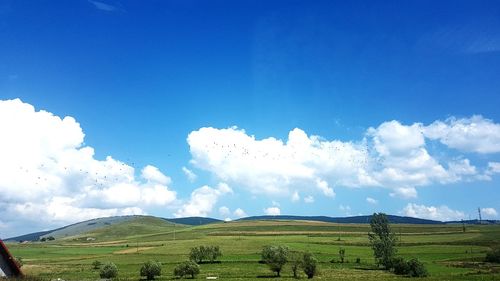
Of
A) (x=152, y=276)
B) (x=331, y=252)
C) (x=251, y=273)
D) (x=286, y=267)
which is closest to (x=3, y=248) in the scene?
(x=152, y=276)

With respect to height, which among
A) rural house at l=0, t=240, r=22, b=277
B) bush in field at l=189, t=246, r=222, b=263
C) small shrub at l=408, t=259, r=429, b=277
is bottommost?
small shrub at l=408, t=259, r=429, b=277

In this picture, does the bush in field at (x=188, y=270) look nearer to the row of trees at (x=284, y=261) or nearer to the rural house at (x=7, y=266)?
the row of trees at (x=284, y=261)

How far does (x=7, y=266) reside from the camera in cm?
2797

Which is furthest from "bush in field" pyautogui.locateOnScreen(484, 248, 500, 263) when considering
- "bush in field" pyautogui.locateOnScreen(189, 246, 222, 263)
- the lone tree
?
"bush in field" pyautogui.locateOnScreen(189, 246, 222, 263)

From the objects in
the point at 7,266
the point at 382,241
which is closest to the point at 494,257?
the point at 382,241

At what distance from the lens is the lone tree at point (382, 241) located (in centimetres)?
11521

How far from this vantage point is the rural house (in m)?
26.9

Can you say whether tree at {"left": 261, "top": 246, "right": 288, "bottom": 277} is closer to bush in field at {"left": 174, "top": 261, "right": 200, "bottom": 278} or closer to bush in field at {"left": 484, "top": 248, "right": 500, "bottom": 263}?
bush in field at {"left": 174, "top": 261, "right": 200, "bottom": 278}

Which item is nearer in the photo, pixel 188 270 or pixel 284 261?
pixel 188 270

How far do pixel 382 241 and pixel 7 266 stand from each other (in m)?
104

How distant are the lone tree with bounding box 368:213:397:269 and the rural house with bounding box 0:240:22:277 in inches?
3686

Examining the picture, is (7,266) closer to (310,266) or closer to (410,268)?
(310,266)

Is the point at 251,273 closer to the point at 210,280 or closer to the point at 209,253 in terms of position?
the point at 210,280

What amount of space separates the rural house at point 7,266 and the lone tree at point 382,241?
93.6m
